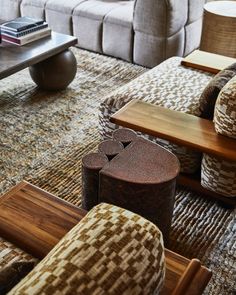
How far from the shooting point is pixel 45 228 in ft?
3.71

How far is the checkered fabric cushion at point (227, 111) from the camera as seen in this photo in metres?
1.54

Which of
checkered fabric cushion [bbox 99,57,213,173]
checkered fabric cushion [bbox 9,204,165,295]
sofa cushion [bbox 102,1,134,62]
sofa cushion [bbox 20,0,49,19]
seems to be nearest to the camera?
checkered fabric cushion [bbox 9,204,165,295]

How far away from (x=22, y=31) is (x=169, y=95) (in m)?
1.12

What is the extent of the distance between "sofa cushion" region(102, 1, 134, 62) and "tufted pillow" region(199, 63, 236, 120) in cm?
157

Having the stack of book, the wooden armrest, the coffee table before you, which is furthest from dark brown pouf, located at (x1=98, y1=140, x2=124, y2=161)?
the stack of book

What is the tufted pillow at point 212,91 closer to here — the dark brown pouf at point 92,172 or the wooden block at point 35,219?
the dark brown pouf at point 92,172

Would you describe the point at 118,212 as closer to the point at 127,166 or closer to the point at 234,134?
the point at 127,166

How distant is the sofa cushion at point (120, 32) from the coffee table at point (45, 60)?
1.98ft

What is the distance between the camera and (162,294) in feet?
3.12

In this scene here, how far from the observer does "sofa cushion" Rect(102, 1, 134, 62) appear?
10.6ft

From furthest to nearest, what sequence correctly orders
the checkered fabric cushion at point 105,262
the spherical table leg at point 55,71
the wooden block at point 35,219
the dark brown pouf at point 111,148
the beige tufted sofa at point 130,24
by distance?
the beige tufted sofa at point 130,24, the spherical table leg at point 55,71, the dark brown pouf at point 111,148, the wooden block at point 35,219, the checkered fabric cushion at point 105,262

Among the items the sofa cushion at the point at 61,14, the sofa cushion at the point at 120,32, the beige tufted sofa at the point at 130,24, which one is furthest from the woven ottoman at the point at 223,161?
the sofa cushion at the point at 61,14

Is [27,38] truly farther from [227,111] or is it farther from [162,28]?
[227,111]

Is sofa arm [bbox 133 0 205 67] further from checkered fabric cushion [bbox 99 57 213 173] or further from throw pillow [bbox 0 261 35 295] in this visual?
throw pillow [bbox 0 261 35 295]
